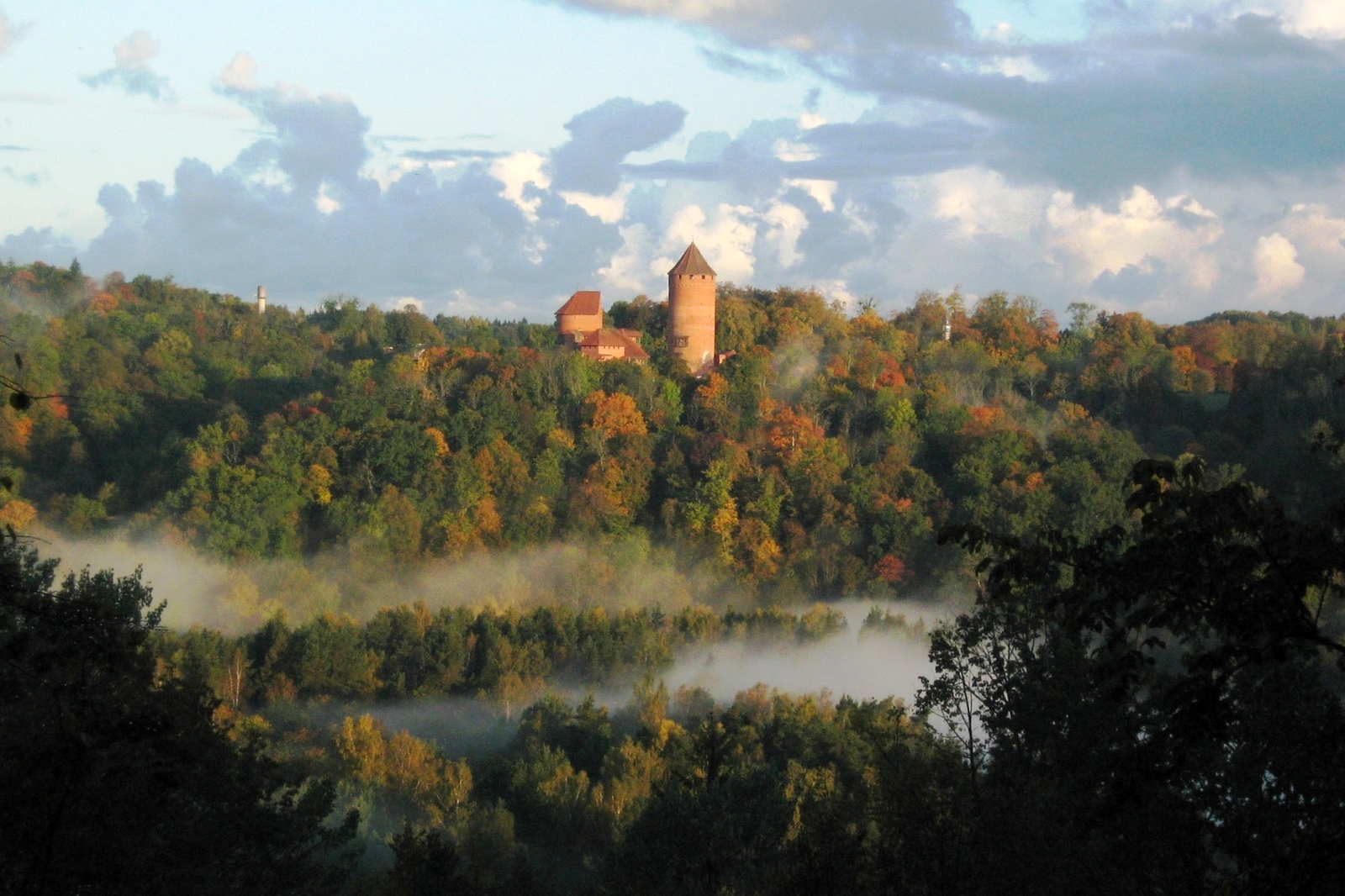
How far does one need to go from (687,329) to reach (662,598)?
48.6ft

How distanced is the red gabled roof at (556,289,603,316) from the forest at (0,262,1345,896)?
1.85 meters

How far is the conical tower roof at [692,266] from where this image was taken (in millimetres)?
57938

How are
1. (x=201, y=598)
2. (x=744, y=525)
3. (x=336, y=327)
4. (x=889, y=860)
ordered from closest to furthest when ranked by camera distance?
1. (x=889, y=860)
2. (x=201, y=598)
3. (x=744, y=525)
4. (x=336, y=327)

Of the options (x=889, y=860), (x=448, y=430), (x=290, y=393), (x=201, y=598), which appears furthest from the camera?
(x=290, y=393)

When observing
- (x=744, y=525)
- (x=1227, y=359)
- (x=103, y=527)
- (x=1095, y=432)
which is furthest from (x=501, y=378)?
(x=1227, y=359)

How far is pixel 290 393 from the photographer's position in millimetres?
64625

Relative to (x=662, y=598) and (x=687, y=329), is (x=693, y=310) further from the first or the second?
(x=662, y=598)

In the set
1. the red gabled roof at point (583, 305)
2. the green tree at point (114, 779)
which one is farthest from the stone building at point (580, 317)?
the green tree at point (114, 779)

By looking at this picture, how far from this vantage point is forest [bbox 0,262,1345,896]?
5484 mm

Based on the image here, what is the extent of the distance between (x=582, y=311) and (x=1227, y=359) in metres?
28.2

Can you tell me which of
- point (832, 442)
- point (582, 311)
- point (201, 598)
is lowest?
point (201, 598)

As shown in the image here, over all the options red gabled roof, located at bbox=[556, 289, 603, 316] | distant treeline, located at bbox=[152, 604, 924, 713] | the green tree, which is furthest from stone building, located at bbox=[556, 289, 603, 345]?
the green tree

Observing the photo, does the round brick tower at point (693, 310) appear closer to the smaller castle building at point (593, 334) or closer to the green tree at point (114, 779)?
the smaller castle building at point (593, 334)

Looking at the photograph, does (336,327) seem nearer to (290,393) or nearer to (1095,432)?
(290,393)
